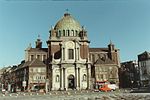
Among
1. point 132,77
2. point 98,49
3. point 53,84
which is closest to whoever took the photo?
point 53,84

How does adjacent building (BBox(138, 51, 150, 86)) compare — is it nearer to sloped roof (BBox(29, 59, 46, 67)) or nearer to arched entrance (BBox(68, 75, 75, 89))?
arched entrance (BBox(68, 75, 75, 89))

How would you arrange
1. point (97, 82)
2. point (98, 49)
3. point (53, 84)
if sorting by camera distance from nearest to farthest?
point (53, 84)
point (97, 82)
point (98, 49)

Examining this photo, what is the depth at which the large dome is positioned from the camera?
92.9 m

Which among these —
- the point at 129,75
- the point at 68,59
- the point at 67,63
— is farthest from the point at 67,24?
the point at 129,75

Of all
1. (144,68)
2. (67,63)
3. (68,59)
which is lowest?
(144,68)

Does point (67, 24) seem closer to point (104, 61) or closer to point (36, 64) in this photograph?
point (36, 64)

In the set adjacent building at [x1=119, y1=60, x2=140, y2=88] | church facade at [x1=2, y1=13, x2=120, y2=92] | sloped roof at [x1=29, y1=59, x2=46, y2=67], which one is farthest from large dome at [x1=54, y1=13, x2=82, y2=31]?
adjacent building at [x1=119, y1=60, x2=140, y2=88]

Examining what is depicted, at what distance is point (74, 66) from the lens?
271ft

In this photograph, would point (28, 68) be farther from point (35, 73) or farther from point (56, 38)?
point (56, 38)

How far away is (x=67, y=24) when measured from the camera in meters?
93.6

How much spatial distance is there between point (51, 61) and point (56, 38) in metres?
9.69

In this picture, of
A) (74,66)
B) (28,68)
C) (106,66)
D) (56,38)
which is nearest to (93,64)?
(106,66)

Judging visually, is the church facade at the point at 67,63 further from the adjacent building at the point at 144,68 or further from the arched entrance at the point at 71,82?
the adjacent building at the point at 144,68

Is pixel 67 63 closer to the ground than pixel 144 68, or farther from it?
farther from it
